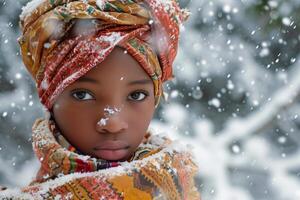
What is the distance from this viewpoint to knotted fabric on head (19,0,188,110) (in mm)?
1328

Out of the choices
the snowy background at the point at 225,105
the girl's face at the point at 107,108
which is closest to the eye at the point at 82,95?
the girl's face at the point at 107,108

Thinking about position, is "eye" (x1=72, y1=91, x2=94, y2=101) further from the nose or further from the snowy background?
the snowy background

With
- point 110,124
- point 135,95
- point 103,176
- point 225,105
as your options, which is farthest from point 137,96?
point 225,105

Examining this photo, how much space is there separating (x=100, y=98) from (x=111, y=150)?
0.40 ft

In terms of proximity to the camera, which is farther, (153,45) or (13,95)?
(13,95)

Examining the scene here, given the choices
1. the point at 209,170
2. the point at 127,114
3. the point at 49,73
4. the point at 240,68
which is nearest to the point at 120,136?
the point at 127,114

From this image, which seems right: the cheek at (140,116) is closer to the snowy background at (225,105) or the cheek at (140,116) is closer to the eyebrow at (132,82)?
the eyebrow at (132,82)

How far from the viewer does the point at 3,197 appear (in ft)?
4.43

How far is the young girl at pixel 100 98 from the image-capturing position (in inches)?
50.7

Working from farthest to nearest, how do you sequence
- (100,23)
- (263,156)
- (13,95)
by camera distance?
(263,156) → (13,95) → (100,23)

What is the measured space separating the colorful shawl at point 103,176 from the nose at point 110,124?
0.07 meters

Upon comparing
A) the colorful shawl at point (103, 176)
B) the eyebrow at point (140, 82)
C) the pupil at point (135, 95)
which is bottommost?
the colorful shawl at point (103, 176)

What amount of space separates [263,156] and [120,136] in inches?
104

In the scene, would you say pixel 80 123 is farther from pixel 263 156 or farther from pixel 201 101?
pixel 263 156
